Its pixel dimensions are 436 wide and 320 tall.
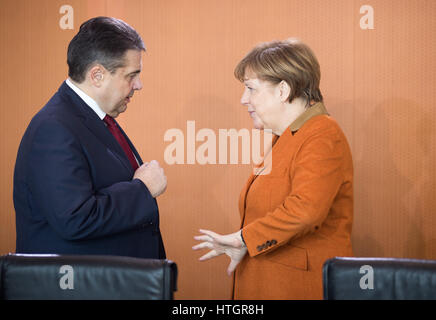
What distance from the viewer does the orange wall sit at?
291 cm

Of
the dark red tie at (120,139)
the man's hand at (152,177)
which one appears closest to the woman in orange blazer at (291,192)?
the man's hand at (152,177)

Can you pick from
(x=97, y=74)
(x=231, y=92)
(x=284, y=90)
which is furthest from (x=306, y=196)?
(x=231, y=92)

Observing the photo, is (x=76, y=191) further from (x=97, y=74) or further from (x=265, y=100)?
(x=265, y=100)

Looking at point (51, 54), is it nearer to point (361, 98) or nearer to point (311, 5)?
point (311, 5)

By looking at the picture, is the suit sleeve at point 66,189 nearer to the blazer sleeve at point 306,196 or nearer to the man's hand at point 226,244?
the man's hand at point 226,244

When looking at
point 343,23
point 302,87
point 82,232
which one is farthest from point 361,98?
point 82,232

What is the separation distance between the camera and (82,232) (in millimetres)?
1539

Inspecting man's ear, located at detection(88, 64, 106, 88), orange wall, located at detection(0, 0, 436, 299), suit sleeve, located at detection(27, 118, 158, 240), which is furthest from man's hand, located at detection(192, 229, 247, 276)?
orange wall, located at detection(0, 0, 436, 299)

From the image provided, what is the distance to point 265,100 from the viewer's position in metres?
1.90

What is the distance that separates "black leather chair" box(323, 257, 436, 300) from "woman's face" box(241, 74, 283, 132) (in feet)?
2.65

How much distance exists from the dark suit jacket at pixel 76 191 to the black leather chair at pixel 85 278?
0.27 meters

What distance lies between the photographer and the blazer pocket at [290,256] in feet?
5.87
